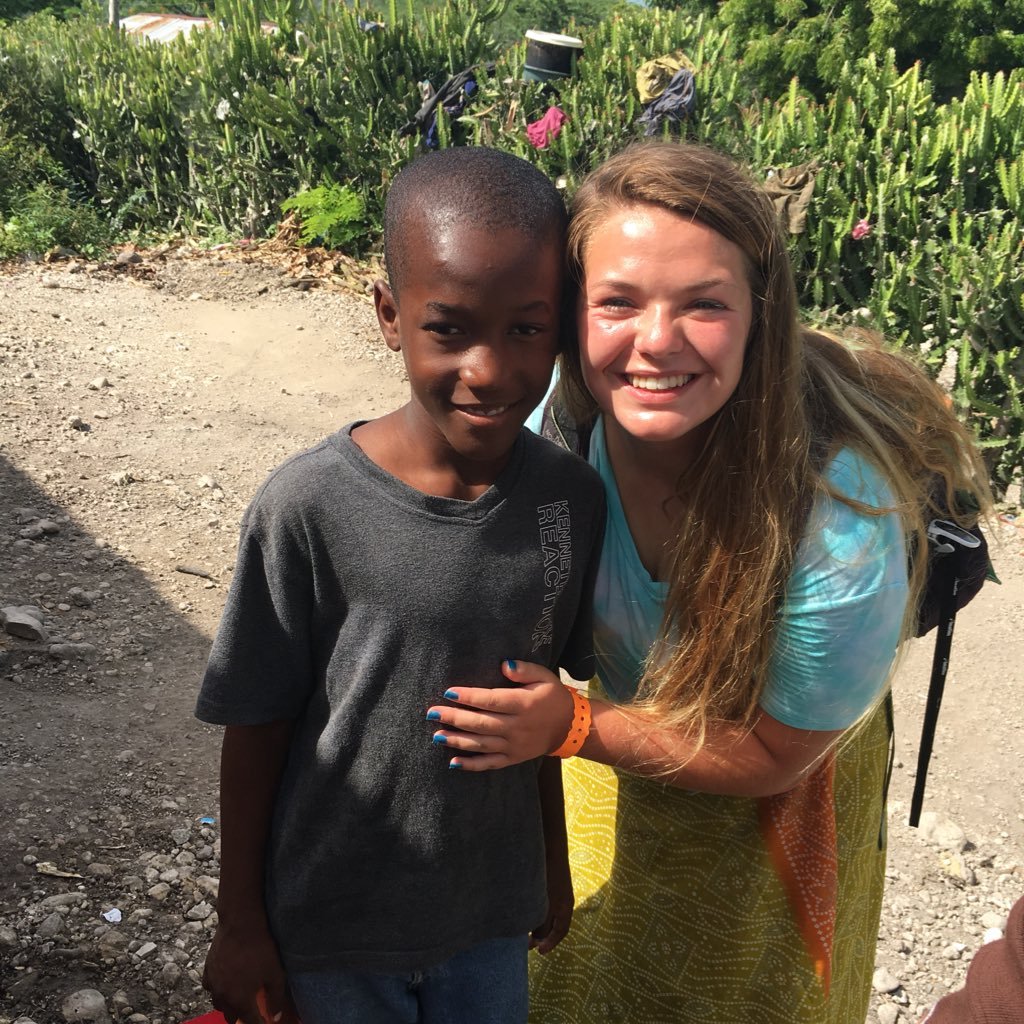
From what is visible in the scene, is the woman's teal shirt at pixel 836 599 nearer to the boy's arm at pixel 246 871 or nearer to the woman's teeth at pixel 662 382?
the woman's teeth at pixel 662 382

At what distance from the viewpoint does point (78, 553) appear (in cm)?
491

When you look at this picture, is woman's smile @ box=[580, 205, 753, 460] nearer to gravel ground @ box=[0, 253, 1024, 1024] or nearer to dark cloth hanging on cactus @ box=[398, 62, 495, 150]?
gravel ground @ box=[0, 253, 1024, 1024]

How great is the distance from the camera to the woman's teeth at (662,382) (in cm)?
163

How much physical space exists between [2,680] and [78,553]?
117 cm

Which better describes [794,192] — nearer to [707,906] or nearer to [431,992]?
Answer: [707,906]

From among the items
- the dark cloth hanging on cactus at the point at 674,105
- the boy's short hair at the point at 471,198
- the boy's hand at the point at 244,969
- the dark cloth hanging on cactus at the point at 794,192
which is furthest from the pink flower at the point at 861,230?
the boy's hand at the point at 244,969

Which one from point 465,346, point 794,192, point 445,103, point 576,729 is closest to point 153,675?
point 576,729

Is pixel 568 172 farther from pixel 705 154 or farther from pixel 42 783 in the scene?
pixel 705 154

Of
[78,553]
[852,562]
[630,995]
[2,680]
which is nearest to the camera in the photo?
[852,562]

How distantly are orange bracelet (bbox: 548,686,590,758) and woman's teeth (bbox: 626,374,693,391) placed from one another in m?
0.47

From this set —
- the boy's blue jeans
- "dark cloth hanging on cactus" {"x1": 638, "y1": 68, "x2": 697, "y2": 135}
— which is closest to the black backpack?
the boy's blue jeans

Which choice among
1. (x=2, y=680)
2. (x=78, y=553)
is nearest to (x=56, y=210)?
(x=78, y=553)

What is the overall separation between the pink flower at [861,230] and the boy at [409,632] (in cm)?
504

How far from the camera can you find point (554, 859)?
1.87m
